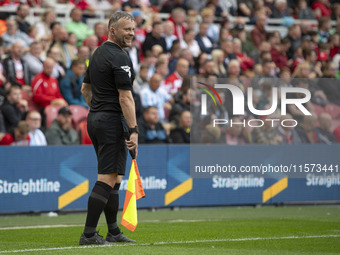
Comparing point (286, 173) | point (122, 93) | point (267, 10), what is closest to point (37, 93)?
point (286, 173)

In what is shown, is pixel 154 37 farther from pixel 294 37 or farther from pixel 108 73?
pixel 108 73

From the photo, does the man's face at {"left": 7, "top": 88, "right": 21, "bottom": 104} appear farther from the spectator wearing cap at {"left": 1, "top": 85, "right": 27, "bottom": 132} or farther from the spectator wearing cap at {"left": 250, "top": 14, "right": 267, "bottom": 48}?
the spectator wearing cap at {"left": 250, "top": 14, "right": 267, "bottom": 48}

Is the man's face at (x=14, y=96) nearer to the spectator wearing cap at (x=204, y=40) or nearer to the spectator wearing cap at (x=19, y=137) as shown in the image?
the spectator wearing cap at (x=19, y=137)

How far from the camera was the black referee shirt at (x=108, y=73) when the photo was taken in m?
8.05

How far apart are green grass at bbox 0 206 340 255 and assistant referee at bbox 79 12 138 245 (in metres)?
0.54

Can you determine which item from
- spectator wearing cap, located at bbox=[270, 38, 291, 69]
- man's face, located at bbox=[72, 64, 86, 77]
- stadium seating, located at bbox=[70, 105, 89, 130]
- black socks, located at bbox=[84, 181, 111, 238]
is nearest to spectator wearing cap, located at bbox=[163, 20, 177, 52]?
spectator wearing cap, located at bbox=[270, 38, 291, 69]

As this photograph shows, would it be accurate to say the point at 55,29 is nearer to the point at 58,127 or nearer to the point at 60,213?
the point at 58,127

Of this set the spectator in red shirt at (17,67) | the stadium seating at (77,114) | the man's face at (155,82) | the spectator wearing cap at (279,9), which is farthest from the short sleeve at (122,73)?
the spectator wearing cap at (279,9)

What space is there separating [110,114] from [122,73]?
0.47m

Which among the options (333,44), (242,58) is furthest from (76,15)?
(333,44)

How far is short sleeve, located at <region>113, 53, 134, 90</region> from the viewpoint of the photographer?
798 cm

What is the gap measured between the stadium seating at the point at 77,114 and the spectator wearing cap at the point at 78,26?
3.34m

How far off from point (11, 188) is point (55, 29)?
192 inches

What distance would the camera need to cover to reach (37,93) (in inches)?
575
